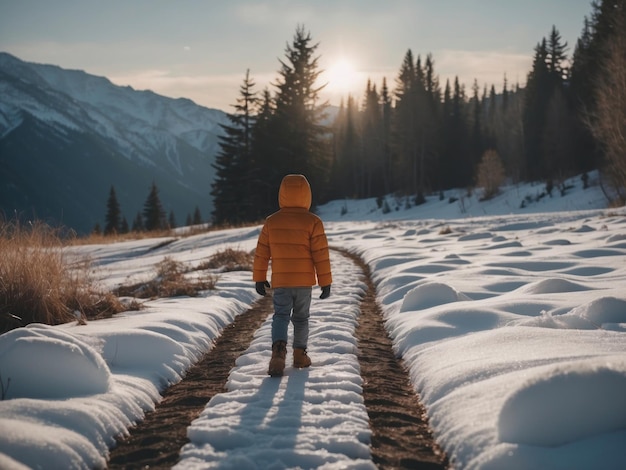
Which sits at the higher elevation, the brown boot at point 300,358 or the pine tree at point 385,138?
the pine tree at point 385,138

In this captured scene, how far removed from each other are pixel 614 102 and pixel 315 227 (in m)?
19.5

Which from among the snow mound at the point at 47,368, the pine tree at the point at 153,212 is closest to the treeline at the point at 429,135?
the pine tree at the point at 153,212

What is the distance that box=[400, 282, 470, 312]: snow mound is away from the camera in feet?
19.5

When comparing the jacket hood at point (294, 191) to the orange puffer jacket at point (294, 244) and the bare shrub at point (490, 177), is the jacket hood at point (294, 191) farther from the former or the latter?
the bare shrub at point (490, 177)

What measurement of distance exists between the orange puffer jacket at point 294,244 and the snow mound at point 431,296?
2.03 metres

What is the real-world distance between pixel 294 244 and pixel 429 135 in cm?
4775

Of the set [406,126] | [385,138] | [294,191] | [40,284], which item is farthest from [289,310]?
[385,138]

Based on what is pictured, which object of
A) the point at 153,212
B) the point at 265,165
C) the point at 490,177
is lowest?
the point at 153,212

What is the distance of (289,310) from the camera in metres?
4.36

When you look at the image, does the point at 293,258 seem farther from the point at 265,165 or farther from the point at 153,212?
the point at 153,212

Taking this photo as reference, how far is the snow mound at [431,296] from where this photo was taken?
234 inches

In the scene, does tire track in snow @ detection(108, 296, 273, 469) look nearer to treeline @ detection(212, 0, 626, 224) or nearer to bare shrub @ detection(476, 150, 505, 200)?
treeline @ detection(212, 0, 626, 224)

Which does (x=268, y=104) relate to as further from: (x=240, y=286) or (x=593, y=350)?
(x=593, y=350)

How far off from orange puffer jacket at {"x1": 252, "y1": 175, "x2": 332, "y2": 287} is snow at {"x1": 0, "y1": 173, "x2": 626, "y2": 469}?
855 millimetres
